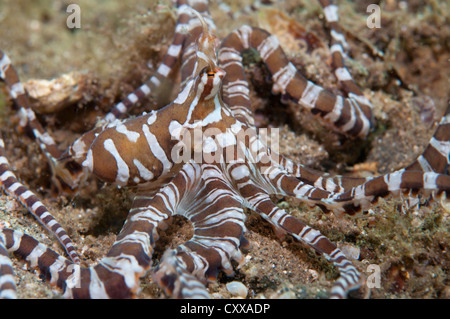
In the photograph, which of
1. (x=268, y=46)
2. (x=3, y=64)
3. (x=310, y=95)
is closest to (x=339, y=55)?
(x=310, y=95)

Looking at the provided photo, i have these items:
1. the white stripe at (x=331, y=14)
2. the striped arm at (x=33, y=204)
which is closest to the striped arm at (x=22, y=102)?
the striped arm at (x=33, y=204)

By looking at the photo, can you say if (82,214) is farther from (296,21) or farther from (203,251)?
(296,21)

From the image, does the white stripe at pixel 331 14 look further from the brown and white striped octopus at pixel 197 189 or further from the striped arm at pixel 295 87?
the brown and white striped octopus at pixel 197 189

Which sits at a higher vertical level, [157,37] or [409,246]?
[157,37]

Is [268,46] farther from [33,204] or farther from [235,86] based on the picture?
[33,204]

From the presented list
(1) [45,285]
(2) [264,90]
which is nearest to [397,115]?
(2) [264,90]

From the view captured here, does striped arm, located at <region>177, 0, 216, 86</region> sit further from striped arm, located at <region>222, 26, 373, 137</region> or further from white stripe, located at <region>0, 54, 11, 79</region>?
white stripe, located at <region>0, 54, 11, 79</region>
